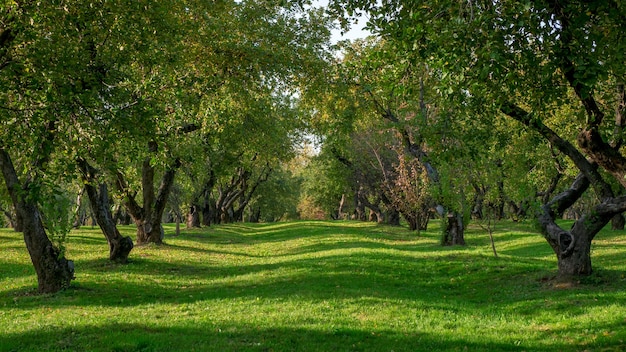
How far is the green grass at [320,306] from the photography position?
11.5 meters

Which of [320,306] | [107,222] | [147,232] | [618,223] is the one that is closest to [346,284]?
[320,306]

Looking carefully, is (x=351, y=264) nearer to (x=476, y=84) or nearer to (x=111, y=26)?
(x=111, y=26)

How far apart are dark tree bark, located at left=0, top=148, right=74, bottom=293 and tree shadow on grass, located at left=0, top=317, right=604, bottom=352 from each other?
510 cm

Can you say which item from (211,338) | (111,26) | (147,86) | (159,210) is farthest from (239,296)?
(159,210)

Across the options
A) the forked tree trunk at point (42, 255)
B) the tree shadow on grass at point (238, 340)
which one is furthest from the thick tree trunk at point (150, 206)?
the tree shadow on grass at point (238, 340)

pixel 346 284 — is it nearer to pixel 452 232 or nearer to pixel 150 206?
pixel 452 232

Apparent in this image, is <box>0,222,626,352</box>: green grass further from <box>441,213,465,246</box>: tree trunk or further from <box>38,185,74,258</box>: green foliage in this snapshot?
<box>441,213,465,246</box>: tree trunk

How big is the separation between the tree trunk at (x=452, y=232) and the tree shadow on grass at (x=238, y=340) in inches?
842

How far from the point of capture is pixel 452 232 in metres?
33.3

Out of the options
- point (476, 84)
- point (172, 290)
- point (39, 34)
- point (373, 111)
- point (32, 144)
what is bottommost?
point (172, 290)

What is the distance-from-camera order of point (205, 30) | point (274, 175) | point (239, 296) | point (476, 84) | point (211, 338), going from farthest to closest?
point (274, 175), point (205, 30), point (239, 296), point (211, 338), point (476, 84)

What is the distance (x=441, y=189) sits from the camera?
30.8 m

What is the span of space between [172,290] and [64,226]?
7006 mm

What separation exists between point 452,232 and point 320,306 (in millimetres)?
19878
